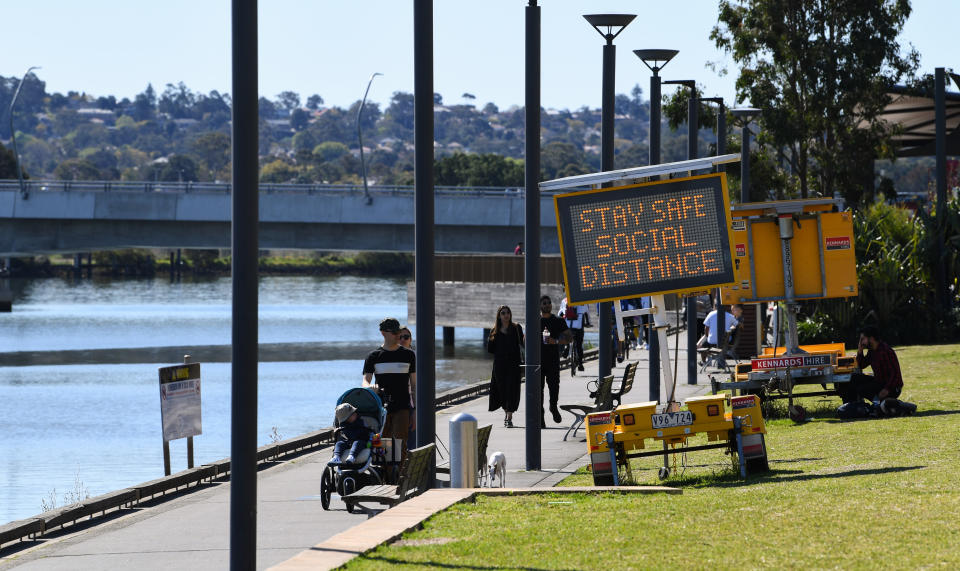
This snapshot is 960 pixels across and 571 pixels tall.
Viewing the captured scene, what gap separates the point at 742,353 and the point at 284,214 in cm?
2862

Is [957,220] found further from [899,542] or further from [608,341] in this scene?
[899,542]

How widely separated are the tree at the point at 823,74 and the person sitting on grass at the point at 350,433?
34.9 m

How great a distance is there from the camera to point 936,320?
36188 mm

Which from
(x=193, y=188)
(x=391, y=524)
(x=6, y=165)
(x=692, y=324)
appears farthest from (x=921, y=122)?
(x=6, y=165)

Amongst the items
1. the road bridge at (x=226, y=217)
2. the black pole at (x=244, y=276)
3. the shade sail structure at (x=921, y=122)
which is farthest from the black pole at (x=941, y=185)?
the black pole at (x=244, y=276)

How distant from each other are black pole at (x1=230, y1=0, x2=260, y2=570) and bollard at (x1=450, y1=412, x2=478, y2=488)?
160 inches

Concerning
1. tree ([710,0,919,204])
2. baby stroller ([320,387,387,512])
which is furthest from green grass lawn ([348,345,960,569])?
tree ([710,0,919,204])

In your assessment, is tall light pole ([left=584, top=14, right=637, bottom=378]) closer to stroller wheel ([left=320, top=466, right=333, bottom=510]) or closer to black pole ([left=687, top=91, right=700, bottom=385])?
stroller wheel ([left=320, top=466, right=333, bottom=510])

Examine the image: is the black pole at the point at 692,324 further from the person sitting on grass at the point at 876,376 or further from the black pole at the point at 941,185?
the black pole at the point at 941,185

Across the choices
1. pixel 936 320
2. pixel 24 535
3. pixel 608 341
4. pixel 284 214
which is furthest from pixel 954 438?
pixel 284 214

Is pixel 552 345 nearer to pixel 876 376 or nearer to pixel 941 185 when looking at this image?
pixel 876 376

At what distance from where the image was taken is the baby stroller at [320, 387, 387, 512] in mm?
12734

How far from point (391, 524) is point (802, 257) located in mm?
12201

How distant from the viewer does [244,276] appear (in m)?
7.76
